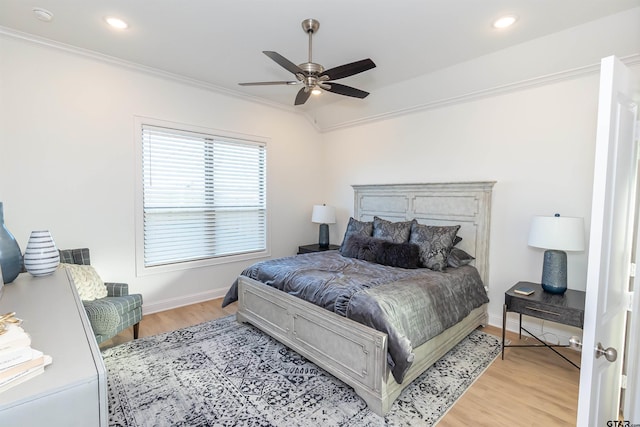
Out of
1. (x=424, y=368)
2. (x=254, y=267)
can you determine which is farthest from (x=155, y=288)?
(x=424, y=368)

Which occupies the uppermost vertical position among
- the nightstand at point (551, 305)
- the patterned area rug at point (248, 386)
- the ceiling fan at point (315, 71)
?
the ceiling fan at point (315, 71)

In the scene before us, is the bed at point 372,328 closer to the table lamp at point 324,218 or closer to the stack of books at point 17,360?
the table lamp at point 324,218

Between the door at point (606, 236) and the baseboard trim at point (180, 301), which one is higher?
the door at point (606, 236)

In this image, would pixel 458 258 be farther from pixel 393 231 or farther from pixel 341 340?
pixel 341 340

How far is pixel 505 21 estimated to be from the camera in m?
2.41

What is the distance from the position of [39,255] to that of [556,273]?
409 centimetres

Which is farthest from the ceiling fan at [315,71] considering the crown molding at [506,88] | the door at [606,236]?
the crown molding at [506,88]

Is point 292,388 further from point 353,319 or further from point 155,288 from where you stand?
point 155,288

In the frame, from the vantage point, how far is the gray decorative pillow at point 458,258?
3207 mm

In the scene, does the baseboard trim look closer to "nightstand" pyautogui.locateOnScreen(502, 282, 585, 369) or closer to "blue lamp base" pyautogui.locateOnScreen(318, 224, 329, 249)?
"blue lamp base" pyautogui.locateOnScreen(318, 224, 329, 249)

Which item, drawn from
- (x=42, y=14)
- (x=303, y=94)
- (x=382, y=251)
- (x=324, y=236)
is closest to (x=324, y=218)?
(x=324, y=236)

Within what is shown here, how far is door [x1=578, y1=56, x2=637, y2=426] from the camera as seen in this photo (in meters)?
1.08

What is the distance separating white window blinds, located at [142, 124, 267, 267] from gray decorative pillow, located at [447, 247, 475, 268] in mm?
2720

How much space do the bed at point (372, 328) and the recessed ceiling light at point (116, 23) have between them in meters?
2.59
